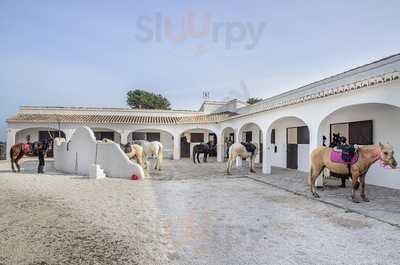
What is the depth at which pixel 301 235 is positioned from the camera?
13.8 feet

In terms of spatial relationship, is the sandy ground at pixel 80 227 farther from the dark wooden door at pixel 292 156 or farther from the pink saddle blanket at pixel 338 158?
the dark wooden door at pixel 292 156

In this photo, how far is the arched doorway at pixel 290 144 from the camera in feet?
39.2

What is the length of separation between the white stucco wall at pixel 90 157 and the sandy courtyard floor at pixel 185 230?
2.88 metres

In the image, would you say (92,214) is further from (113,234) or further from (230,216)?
(230,216)

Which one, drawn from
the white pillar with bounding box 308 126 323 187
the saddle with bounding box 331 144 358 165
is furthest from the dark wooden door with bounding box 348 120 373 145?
the saddle with bounding box 331 144 358 165

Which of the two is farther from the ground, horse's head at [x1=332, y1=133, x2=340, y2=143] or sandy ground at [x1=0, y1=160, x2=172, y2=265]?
horse's head at [x1=332, y1=133, x2=340, y2=143]

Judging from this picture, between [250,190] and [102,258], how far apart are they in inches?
213

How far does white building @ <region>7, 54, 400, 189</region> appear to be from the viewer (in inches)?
295

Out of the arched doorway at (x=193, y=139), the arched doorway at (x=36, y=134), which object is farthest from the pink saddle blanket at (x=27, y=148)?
the arched doorway at (x=193, y=139)

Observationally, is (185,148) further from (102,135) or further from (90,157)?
(90,157)

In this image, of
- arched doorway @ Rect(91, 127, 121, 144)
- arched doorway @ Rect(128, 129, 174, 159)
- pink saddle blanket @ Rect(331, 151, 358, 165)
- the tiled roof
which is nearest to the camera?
pink saddle blanket @ Rect(331, 151, 358, 165)

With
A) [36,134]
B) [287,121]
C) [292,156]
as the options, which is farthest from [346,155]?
[36,134]

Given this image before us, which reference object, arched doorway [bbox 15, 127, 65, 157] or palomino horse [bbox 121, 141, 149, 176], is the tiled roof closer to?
arched doorway [bbox 15, 127, 65, 157]

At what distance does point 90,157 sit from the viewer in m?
11.5
